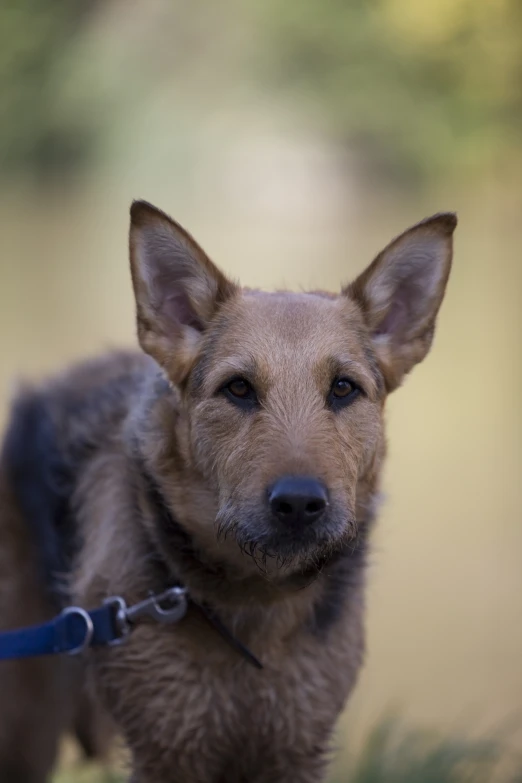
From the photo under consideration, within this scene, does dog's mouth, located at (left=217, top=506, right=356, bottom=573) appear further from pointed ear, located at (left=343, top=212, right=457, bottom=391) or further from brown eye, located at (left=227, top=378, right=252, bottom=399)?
pointed ear, located at (left=343, top=212, right=457, bottom=391)

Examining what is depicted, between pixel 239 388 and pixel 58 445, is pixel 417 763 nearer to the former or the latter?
pixel 58 445

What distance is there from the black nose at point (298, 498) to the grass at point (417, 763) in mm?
2369

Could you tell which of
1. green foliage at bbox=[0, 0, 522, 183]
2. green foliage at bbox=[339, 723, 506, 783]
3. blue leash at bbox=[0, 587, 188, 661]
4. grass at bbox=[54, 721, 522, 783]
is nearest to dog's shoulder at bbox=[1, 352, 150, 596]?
blue leash at bbox=[0, 587, 188, 661]

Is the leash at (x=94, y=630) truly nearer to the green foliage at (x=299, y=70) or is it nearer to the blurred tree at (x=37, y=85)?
the green foliage at (x=299, y=70)

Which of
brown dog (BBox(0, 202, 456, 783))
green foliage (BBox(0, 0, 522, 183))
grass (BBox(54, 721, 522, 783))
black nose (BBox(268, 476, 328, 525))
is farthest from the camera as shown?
green foliage (BBox(0, 0, 522, 183))

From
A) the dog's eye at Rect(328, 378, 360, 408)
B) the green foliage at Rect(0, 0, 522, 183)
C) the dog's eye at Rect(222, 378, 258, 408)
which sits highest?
the green foliage at Rect(0, 0, 522, 183)

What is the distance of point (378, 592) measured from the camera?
25.3 feet

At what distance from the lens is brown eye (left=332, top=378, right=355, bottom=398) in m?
3.63

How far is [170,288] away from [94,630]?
3.91 ft

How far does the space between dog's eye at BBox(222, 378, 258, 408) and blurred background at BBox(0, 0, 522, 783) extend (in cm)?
593

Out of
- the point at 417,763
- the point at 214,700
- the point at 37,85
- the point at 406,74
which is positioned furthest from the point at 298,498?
the point at 37,85

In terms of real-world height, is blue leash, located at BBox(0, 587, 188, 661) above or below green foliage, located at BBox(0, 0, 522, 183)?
below

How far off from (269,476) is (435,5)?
2268cm

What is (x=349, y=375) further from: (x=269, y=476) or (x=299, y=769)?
(x=299, y=769)
